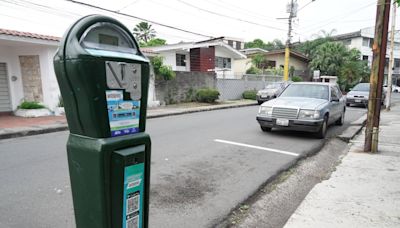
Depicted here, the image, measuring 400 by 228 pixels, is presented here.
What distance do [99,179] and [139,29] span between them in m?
50.9

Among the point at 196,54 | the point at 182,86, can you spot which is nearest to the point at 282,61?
the point at 196,54

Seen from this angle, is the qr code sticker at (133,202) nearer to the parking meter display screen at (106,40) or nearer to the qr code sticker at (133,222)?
the qr code sticker at (133,222)

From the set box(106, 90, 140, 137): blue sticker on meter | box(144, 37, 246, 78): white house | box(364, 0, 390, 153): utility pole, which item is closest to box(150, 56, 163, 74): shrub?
box(144, 37, 246, 78): white house

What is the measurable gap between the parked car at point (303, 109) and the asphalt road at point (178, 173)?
0.37 meters

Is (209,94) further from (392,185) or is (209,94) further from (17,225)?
(17,225)

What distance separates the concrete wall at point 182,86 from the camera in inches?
595

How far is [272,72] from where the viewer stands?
28141 millimetres

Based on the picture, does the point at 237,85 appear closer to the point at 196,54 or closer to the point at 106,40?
the point at 196,54

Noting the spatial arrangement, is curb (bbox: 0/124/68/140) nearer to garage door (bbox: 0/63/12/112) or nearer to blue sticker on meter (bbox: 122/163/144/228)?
garage door (bbox: 0/63/12/112)

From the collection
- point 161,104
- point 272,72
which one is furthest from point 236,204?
point 272,72

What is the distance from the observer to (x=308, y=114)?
23.3 ft

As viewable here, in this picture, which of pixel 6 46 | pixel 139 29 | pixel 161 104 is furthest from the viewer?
pixel 139 29

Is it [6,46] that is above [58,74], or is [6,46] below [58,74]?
above

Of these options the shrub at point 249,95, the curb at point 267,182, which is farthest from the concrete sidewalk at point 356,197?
the shrub at point 249,95
